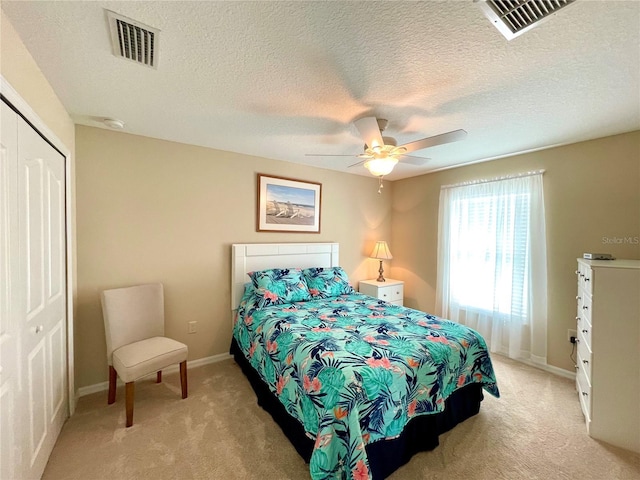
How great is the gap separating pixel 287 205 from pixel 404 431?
2680 mm

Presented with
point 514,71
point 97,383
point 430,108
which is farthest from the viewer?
point 97,383

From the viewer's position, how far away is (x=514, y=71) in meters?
1.60

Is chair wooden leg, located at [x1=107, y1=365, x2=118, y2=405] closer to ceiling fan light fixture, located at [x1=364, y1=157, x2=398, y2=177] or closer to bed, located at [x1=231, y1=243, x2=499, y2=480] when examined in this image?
bed, located at [x1=231, y1=243, x2=499, y2=480]

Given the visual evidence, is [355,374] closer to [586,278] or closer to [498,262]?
[586,278]

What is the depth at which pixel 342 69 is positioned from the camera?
5.27 feet

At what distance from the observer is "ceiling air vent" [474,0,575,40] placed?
112 centimetres

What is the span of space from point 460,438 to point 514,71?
7.97 ft

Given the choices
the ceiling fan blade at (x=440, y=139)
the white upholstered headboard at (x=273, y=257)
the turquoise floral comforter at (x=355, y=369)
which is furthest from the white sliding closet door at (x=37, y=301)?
the ceiling fan blade at (x=440, y=139)

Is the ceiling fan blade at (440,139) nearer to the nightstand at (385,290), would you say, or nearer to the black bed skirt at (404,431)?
the black bed skirt at (404,431)

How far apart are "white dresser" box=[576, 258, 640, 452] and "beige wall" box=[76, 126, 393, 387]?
118 inches

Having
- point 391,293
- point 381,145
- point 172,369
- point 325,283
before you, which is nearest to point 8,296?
point 172,369

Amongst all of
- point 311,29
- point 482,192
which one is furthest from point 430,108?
point 482,192

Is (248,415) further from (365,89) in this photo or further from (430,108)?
(430,108)

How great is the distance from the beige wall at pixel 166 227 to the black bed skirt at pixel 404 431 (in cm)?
113
